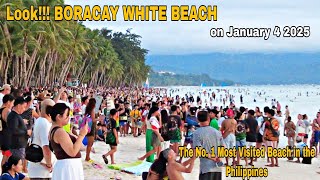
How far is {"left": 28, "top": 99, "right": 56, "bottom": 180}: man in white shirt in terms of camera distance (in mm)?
5891

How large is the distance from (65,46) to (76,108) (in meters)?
33.2

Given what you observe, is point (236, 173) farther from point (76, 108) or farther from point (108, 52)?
point (108, 52)

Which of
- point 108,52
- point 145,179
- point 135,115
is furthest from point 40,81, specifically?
point 145,179

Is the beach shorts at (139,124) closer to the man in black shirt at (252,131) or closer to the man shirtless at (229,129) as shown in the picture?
the man in black shirt at (252,131)

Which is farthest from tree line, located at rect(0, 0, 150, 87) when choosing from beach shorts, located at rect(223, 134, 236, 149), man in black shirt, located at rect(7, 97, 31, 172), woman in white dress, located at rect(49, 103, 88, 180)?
woman in white dress, located at rect(49, 103, 88, 180)

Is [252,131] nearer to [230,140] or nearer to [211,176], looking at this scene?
[230,140]

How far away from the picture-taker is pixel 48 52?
4834 centimetres

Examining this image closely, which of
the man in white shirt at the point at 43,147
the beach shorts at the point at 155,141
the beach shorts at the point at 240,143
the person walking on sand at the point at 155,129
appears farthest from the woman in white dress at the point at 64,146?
the beach shorts at the point at 240,143

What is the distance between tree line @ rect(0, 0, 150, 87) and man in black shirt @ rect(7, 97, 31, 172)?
26.2 m

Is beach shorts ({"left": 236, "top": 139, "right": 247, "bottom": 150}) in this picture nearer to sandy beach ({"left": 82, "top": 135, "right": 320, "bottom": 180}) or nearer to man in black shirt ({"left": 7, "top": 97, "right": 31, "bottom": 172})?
sandy beach ({"left": 82, "top": 135, "right": 320, "bottom": 180})

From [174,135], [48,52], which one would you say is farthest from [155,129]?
[48,52]

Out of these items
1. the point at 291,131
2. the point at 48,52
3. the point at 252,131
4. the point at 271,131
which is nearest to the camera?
the point at 271,131

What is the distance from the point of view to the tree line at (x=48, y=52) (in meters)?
37.4

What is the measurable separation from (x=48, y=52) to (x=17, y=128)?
4211cm
